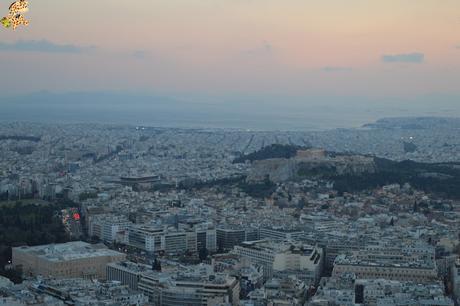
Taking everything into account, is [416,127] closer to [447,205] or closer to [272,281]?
[447,205]

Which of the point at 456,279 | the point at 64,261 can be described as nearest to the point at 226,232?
the point at 64,261

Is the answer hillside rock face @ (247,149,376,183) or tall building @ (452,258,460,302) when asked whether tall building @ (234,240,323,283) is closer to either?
tall building @ (452,258,460,302)

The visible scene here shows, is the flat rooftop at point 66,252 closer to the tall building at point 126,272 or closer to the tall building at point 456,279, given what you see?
the tall building at point 126,272

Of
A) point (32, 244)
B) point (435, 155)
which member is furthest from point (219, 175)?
point (32, 244)

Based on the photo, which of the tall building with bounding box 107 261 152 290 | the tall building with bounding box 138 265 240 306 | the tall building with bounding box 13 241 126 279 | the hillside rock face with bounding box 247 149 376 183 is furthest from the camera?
the hillside rock face with bounding box 247 149 376 183

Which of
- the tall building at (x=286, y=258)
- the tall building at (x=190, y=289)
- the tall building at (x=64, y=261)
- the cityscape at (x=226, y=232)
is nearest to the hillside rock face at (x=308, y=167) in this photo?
the cityscape at (x=226, y=232)

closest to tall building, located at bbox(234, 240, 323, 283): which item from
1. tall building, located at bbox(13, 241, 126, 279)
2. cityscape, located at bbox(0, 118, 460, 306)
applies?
cityscape, located at bbox(0, 118, 460, 306)
